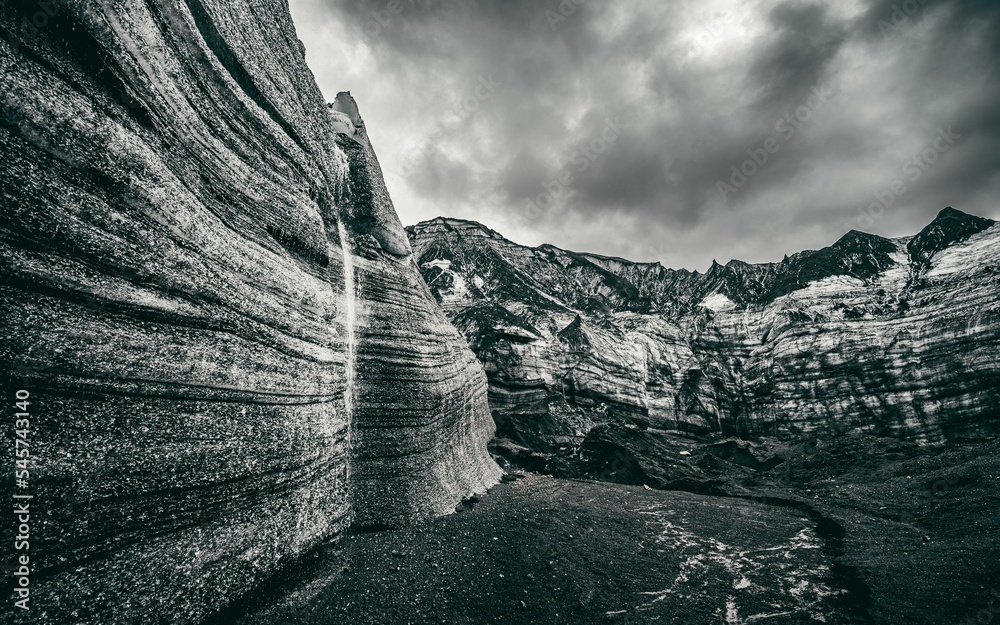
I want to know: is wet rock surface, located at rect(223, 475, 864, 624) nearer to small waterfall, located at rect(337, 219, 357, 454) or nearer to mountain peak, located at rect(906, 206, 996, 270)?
small waterfall, located at rect(337, 219, 357, 454)

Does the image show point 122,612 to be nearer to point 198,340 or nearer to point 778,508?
point 198,340

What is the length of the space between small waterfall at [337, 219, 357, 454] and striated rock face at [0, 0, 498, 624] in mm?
80

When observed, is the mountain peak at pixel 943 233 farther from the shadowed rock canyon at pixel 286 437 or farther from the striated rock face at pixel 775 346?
the shadowed rock canyon at pixel 286 437

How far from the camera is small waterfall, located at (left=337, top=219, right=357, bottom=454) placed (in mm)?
9555

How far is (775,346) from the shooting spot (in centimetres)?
2889

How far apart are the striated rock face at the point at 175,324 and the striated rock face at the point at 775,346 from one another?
13.8 meters

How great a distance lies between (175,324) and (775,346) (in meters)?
35.1

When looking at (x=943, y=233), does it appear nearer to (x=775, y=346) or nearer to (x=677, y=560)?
(x=775, y=346)

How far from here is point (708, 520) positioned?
12133mm

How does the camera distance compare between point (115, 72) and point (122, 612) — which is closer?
point (122, 612)

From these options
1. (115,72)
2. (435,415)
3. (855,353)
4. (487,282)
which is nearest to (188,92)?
(115,72)

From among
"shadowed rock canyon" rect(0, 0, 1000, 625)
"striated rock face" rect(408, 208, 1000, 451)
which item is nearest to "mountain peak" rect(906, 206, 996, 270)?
"striated rock face" rect(408, 208, 1000, 451)

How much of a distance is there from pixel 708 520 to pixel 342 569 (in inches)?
438

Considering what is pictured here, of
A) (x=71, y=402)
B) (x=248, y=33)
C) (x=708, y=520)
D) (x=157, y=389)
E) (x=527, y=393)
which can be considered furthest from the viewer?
(x=527, y=393)
